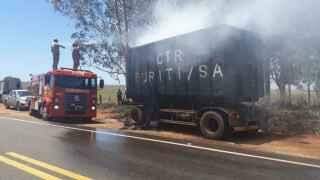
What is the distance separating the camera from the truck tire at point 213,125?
15.5 meters

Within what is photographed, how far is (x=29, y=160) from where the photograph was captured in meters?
10.4

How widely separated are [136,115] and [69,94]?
5.61 m

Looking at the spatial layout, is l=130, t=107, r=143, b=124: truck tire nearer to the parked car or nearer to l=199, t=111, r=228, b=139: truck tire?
l=199, t=111, r=228, b=139: truck tire

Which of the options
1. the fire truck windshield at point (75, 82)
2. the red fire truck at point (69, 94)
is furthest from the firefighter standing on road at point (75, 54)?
the fire truck windshield at point (75, 82)

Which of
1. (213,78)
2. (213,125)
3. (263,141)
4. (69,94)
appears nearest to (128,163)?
(263,141)

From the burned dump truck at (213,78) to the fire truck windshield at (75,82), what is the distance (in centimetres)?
742

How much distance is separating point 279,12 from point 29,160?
9837 mm

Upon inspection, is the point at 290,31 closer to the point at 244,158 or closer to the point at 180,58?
the point at 180,58

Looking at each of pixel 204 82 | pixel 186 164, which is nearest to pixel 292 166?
pixel 186 164

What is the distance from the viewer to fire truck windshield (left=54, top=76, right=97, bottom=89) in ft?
79.3

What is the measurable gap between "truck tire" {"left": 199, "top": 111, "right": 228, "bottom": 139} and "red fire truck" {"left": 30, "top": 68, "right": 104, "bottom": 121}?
373 inches

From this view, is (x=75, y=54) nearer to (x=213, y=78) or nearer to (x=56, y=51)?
(x=56, y=51)

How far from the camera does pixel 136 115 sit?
20.0 meters

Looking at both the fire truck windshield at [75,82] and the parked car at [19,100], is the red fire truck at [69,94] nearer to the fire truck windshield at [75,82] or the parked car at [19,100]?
the fire truck windshield at [75,82]
